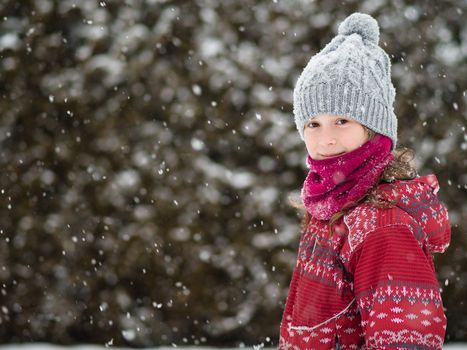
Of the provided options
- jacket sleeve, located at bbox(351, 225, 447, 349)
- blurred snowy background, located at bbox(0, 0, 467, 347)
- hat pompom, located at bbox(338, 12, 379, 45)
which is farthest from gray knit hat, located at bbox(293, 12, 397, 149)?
blurred snowy background, located at bbox(0, 0, 467, 347)

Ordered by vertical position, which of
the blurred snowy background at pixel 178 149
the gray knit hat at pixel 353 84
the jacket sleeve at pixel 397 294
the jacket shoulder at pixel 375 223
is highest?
Answer: the gray knit hat at pixel 353 84

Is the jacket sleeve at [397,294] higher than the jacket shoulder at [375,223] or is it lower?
lower

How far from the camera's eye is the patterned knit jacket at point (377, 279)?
1.11 m

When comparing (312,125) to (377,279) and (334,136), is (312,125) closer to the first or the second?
(334,136)

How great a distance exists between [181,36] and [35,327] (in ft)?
7.28

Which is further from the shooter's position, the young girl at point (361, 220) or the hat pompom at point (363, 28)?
the hat pompom at point (363, 28)

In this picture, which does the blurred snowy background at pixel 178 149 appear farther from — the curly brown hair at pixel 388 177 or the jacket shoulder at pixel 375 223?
the jacket shoulder at pixel 375 223

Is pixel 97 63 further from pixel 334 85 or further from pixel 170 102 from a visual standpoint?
pixel 334 85

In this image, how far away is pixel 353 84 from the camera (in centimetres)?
136

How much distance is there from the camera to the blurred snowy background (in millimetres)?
3463

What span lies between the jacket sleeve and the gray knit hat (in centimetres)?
33

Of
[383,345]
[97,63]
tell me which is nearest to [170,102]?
[97,63]

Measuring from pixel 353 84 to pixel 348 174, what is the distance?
0.23 meters

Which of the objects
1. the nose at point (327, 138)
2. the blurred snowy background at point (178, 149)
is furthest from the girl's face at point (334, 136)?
the blurred snowy background at point (178, 149)
